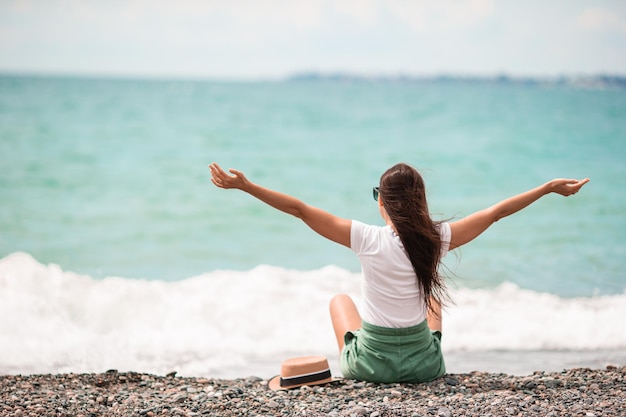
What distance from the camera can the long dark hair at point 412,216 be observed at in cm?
338

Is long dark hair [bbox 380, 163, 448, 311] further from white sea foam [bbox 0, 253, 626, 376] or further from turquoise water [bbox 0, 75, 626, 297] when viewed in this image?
white sea foam [bbox 0, 253, 626, 376]

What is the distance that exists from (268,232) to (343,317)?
15.4ft

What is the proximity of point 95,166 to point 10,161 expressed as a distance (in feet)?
4.55

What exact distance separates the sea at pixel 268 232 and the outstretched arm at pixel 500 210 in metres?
1.41

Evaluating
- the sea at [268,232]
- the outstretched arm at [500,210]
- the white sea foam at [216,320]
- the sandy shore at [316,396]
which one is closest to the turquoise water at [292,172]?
the sea at [268,232]

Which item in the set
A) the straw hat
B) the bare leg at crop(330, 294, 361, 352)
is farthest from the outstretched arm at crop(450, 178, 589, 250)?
the straw hat

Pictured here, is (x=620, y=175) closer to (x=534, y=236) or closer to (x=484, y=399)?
(x=534, y=236)

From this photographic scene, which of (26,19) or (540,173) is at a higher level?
(26,19)

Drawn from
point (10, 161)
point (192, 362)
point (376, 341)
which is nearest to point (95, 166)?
point (10, 161)

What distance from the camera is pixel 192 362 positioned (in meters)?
4.79

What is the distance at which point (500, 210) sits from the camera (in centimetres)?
341

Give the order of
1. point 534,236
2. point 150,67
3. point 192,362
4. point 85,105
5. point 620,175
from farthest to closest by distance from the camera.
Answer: point 150,67 < point 85,105 < point 620,175 < point 534,236 < point 192,362

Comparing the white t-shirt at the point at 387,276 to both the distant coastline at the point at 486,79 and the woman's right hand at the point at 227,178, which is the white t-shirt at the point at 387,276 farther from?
the distant coastline at the point at 486,79

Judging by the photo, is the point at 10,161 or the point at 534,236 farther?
the point at 10,161
